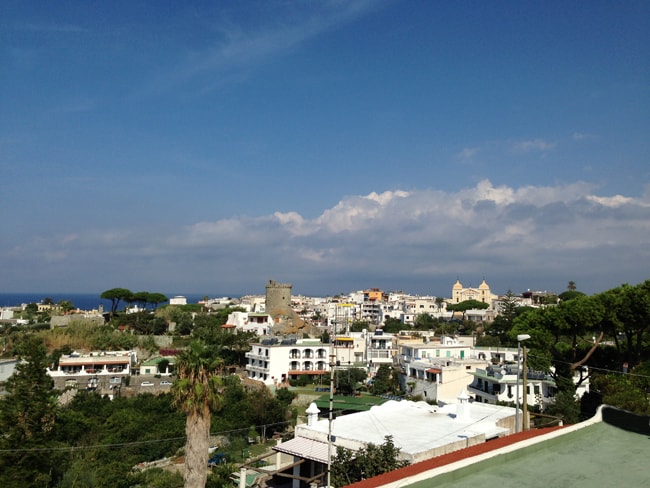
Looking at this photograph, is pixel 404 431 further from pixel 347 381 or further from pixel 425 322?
pixel 425 322

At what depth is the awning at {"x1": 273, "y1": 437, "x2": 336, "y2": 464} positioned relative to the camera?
17.3m

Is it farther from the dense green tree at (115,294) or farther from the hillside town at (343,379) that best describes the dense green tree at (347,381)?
the dense green tree at (115,294)

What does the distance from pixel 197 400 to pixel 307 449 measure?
4.29 m

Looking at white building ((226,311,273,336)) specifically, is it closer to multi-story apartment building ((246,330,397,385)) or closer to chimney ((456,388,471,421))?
multi-story apartment building ((246,330,397,385))

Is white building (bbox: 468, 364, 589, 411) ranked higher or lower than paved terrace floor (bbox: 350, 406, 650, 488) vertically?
lower

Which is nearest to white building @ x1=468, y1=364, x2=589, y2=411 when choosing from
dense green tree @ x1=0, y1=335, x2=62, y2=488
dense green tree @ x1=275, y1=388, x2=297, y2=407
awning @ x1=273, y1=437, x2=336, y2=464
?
dense green tree @ x1=275, y1=388, x2=297, y2=407

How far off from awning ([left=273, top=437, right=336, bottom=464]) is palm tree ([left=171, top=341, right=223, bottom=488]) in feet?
9.07

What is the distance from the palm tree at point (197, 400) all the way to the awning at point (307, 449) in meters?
2.76

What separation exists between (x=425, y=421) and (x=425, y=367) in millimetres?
27027

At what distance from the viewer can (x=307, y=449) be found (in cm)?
1811

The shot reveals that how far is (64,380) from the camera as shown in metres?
48.4

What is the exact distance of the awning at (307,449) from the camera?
17266 millimetres

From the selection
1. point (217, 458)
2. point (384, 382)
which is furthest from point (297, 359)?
point (217, 458)

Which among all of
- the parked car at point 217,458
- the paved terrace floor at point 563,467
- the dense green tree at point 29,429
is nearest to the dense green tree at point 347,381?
the parked car at point 217,458
